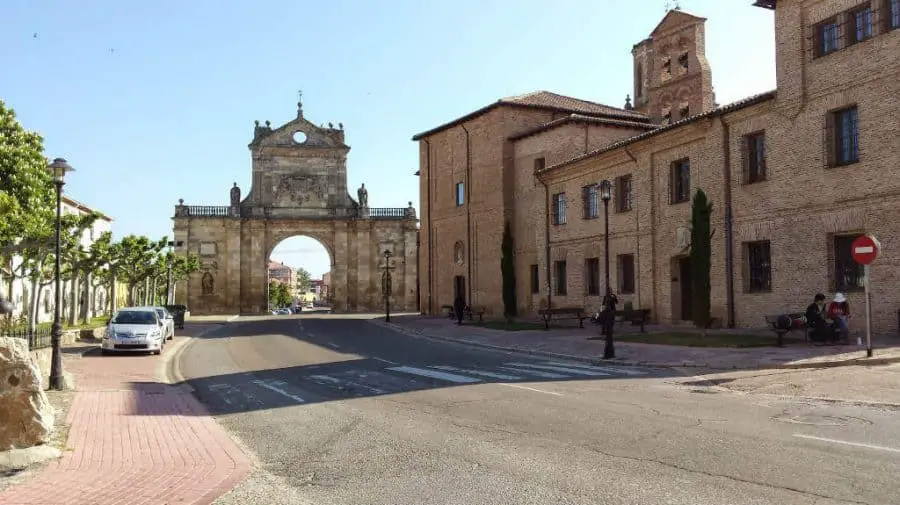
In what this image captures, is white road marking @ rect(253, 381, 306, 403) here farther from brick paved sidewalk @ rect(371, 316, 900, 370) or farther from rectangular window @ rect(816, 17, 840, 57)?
rectangular window @ rect(816, 17, 840, 57)

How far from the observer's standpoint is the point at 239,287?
70.3 meters

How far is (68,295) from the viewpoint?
55781mm

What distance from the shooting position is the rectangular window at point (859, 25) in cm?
2103

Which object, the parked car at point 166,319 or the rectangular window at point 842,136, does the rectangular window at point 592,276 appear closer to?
the rectangular window at point 842,136

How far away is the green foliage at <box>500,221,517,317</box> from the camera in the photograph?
3806 cm

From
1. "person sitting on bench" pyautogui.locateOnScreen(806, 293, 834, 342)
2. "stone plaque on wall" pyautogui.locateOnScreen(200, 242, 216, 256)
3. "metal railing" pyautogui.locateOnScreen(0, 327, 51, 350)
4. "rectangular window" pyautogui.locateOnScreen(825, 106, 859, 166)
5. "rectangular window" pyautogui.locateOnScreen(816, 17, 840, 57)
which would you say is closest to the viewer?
"person sitting on bench" pyautogui.locateOnScreen(806, 293, 834, 342)

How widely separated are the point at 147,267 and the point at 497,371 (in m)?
41.4

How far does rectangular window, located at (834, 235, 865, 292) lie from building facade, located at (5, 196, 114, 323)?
30314 millimetres

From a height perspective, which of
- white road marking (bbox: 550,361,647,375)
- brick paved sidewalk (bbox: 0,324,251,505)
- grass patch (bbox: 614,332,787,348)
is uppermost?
grass patch (bbox: 614,332,787,348)

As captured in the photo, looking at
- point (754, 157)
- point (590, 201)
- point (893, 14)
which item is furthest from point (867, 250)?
point (590, 201)

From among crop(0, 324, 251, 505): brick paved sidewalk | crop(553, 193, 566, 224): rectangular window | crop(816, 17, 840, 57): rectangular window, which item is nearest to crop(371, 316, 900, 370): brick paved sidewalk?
crop(816, 17, 840, 57): rectangular window

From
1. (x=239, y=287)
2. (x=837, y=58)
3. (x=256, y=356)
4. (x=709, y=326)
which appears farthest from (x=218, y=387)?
(x=239, y=287)

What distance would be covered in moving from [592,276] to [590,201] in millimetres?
3460

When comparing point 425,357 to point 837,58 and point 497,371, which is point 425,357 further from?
point 837,58
